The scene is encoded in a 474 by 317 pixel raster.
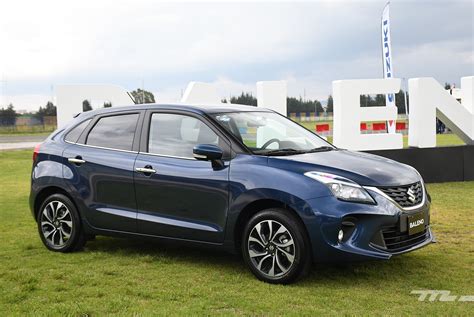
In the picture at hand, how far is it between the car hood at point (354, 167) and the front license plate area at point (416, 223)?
0.33 m

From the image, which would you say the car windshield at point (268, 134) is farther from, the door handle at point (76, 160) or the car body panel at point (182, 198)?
the door handle at point (76, 160)

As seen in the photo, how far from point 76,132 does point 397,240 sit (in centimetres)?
388

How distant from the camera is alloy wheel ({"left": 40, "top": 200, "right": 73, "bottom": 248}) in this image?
23.2ft

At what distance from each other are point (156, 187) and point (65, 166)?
1.40 m

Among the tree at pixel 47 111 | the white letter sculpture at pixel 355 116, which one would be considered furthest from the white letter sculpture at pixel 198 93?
the tree at pixel 47 111

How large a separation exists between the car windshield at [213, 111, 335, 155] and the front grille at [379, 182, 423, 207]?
3.46ft

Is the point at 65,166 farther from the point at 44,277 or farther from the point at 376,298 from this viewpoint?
the point at 376,298

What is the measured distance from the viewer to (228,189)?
580cm

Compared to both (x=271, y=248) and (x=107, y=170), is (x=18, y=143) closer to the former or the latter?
(x=107, y=170)

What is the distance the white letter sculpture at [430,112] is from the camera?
13.3m

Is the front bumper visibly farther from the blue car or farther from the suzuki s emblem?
the suzuki s emblem

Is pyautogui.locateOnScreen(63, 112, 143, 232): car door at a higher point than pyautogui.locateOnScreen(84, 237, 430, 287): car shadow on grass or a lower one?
higher

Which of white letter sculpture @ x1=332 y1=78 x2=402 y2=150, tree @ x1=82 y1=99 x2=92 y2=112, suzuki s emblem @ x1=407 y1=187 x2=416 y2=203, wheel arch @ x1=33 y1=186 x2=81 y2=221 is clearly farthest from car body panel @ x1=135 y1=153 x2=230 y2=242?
tree @ x1=82 y1=99 x2=92 y2=112

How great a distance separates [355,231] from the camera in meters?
5.35
